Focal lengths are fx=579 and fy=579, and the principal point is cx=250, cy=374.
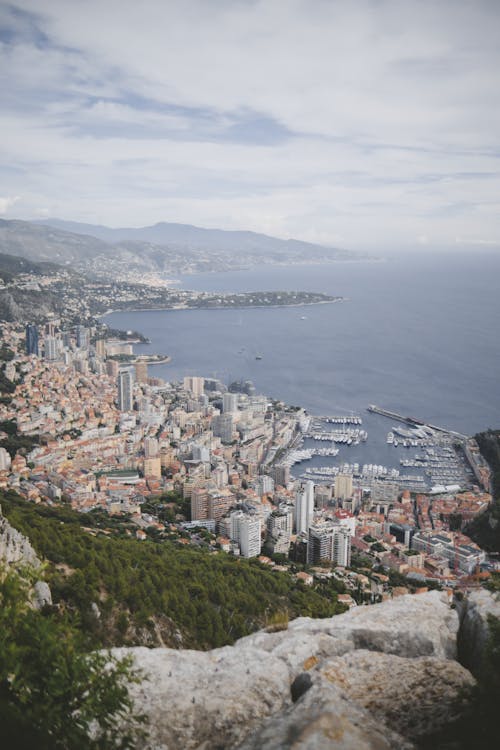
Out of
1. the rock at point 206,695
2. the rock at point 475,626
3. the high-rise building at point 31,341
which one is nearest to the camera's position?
the rock at point 206,695

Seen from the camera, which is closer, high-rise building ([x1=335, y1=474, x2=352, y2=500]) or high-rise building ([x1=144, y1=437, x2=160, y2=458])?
high-rise building ([x1=335, y1=474, x2=352, y2=500])

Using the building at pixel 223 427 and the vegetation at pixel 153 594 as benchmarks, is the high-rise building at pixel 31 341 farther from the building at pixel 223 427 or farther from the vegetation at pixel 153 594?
the vegetation at pixel 153 594

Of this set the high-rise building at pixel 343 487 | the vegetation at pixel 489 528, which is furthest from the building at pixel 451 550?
the high-rise building at pixel 343 487

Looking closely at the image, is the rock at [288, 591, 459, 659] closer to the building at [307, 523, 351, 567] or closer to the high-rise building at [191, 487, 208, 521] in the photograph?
the building at [307, 523, 351, 567]

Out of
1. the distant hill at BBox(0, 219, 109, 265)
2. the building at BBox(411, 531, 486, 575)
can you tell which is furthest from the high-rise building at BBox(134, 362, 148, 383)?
the distant hill at BBox(0, 219, 109, 265)

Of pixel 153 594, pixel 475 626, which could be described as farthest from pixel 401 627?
pixel 153 594

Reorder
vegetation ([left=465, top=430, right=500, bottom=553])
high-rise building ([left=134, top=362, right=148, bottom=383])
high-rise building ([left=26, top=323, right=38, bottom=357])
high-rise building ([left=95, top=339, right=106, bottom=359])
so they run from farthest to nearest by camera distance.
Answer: high-rise building ([left=95, top=339, right=106, bottom=359]) < high-rise building ([left=26, top=323, right=38, bottom=357]) < high-rise building ([left=134, top=362, right=148, bottom=383]) < vegetation ([left=465, top=430, right=500, bottom=553])

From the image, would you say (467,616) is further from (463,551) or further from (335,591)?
(463,551)
